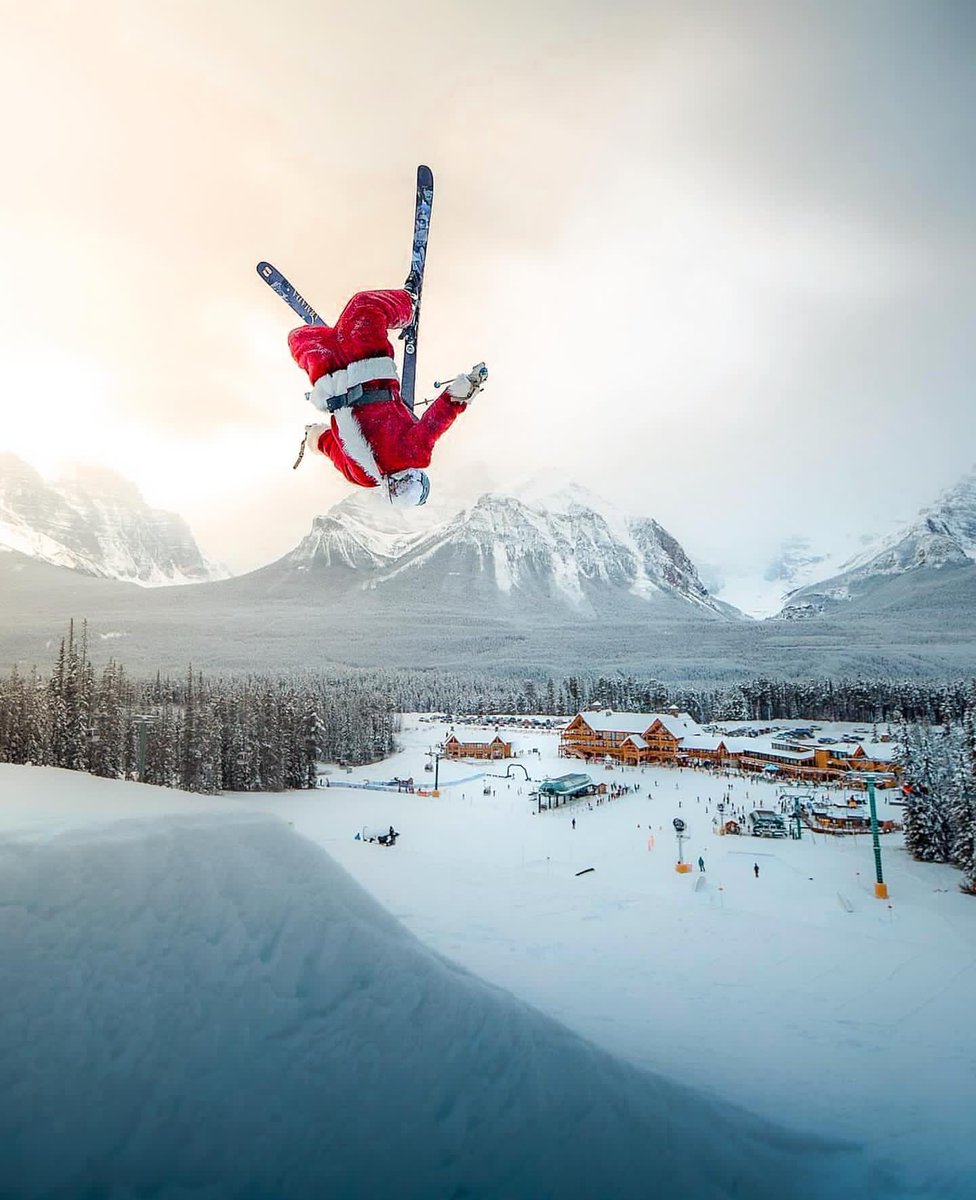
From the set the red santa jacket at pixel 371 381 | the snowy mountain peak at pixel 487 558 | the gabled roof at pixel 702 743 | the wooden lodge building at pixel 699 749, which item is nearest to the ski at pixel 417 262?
the red santa jacket at pixel 371 381

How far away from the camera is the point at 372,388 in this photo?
3102mm

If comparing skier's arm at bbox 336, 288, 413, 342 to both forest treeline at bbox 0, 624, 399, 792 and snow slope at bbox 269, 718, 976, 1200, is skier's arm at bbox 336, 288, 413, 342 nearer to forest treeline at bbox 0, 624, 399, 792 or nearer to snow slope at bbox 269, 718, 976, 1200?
snow slope at bbox 269, 718, 976, 1200

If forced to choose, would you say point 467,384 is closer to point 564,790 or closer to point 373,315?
point 373,315

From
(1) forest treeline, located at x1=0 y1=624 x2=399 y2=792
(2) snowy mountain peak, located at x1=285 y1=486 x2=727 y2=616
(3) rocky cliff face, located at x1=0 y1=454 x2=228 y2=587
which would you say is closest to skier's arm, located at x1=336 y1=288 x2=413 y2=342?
(1) forest treeline, located at x1=0 y1=624 x2=399 y2=792

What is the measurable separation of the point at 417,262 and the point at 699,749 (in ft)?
135

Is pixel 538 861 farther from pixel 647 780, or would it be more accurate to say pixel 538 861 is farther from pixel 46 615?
pixel 46 615

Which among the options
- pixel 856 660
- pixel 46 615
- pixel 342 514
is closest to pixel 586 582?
pixel 342 514

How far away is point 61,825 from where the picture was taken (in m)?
2.95

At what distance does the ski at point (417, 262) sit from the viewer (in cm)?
316

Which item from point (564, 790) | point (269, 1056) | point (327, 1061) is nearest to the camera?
point (269, 1056)

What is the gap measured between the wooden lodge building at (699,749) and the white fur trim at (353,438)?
3798cm

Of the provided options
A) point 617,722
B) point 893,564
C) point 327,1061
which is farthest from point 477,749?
point 893,564

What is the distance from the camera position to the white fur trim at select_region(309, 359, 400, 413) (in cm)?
303

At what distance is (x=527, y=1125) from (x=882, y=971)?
797cm
